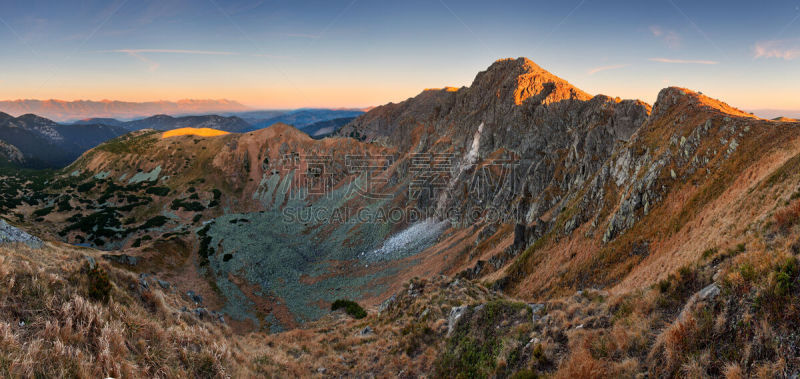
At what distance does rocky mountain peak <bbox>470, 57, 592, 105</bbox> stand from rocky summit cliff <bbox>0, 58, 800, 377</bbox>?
2.03 feet

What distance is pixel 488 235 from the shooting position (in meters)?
43.8

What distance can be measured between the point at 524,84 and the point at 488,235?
42647 millimetres

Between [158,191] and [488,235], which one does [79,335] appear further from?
[158,191]

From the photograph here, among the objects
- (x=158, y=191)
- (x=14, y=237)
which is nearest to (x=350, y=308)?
(x=14, y=237)

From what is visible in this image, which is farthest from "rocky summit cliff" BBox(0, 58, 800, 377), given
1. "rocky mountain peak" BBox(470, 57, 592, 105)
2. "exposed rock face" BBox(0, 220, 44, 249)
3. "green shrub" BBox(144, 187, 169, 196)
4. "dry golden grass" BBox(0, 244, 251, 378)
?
"exposed rock face" BBox(0, 220, 44, 249)

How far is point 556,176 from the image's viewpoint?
45281 mm

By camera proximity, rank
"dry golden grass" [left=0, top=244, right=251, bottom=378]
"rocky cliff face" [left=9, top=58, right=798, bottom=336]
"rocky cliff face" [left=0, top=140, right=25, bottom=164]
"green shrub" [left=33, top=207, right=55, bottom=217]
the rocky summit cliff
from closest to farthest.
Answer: "dry golden grass" [left=0, top=244, right=251, bottom=378] < the rocky summit cliff < "rocky cliff face" [left=9, top=58, right=798, bottom=336] < "green shrub" [left=33, top=207, right=55, bottom=217] < "rocky cliff face" [left=0, top=140, right=25, bottom=164]

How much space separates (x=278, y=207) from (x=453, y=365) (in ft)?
301

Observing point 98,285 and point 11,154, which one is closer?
point 98,285

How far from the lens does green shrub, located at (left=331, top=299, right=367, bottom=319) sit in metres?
33.1

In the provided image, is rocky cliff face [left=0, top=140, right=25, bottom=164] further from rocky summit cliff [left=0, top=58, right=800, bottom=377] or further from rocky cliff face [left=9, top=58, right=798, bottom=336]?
rocky summit cliff [left=0, top=58, right=800, bottom=377]

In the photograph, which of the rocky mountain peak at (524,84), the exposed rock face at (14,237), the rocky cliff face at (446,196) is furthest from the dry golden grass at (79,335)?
the rocky mountain peak at (524,84)

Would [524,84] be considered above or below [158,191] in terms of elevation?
above

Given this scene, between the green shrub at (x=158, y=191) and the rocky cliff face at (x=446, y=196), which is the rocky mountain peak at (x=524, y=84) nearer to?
the rocky cliff face at (x=446, y=196)
